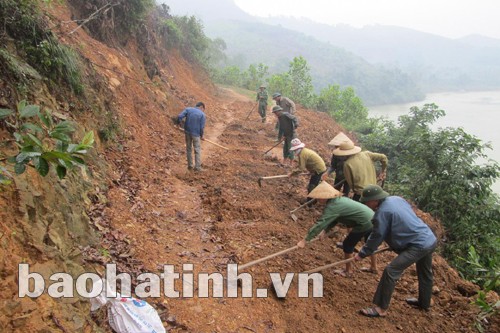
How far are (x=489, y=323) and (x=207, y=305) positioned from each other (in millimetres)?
3367

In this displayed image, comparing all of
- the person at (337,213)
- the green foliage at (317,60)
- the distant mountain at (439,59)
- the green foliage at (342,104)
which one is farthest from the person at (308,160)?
the distant mountain at (439,59)

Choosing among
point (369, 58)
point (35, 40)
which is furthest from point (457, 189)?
point (369, 58)

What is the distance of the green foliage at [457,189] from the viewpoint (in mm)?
7387

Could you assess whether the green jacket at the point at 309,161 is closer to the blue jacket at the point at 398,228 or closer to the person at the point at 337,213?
the person at the point at 337,213

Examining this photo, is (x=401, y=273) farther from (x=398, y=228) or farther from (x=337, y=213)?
(x=337, y=213)

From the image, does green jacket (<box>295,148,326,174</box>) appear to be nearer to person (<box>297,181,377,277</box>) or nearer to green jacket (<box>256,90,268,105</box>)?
person (<box>297,181,377,277</box>)

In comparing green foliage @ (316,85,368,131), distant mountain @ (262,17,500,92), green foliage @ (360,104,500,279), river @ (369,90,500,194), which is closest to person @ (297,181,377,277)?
green foliage @ (360,104,500,279)

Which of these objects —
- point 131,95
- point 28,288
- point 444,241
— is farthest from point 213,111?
point 28,288

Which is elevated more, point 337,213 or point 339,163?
point 339,163

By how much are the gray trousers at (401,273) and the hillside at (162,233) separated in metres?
0.23

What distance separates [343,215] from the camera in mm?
4488

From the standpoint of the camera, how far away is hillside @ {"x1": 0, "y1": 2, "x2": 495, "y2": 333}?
9.85ft

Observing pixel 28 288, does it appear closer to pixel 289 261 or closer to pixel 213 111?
pixel 289 261

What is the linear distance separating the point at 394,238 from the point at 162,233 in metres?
3.16
